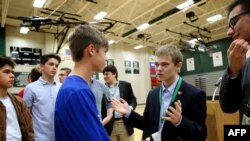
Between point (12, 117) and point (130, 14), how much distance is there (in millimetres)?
9216

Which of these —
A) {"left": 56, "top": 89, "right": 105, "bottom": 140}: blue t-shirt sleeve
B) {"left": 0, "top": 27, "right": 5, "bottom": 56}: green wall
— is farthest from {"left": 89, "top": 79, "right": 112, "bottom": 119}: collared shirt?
{"left": 0, "top": 27, "right": 5, "bottom": 56}: green wall

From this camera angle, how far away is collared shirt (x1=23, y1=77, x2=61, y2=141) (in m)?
2.59

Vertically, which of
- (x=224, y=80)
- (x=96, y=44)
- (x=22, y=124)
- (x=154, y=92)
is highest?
(x=96, y=44)

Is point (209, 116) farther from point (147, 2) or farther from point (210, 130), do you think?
point (147, 2)

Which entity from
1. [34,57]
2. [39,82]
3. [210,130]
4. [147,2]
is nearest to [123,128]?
[210,130]

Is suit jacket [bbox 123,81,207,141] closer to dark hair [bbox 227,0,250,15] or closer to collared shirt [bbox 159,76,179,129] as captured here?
collared shirt [bbox 159,76,179,129]

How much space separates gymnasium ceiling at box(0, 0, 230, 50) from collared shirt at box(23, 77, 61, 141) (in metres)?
4.69

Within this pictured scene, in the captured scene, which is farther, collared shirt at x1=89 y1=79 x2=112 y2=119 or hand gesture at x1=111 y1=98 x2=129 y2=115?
collared shirt at x1=89 y1=79 x2=112 y2=119

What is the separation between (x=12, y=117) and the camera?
2363 mm

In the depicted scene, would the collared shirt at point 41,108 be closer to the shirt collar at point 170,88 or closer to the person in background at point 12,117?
the person in background at point 12,117

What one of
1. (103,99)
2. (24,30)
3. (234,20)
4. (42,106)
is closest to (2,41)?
(24,30)

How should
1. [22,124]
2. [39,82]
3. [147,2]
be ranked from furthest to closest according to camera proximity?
[147,2], [39,82], [22,124]

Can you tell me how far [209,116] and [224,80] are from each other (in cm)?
268

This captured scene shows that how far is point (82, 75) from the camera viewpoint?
130 cm
